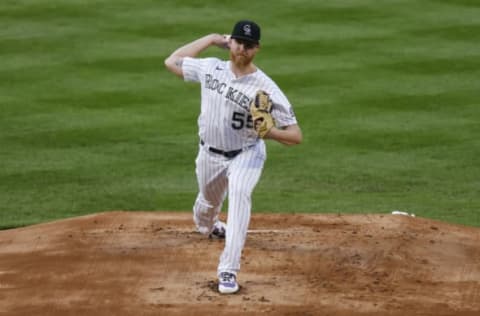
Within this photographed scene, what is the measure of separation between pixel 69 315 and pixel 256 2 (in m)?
13.1

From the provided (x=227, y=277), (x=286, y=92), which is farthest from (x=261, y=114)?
(x=286, y=92)

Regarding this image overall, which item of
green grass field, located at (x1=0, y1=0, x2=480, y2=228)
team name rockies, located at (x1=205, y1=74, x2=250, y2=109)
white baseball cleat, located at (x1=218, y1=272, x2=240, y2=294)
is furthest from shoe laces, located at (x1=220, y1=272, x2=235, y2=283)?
green grass field, located at (x1=0, y1=0, x2=480, y2=228)

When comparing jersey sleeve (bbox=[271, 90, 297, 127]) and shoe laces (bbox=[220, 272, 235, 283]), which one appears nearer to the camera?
shoe laces (bbox=[220, 272, 235, 283])

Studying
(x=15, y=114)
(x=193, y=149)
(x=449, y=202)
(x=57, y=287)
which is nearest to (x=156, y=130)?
(x=193, y=149)

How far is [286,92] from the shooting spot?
→ 600 inches

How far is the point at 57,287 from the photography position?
796cm

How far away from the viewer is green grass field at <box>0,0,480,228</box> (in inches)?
468

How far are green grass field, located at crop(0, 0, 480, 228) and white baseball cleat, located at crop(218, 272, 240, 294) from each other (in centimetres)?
355

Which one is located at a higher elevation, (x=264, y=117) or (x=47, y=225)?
(x=264, y=117)

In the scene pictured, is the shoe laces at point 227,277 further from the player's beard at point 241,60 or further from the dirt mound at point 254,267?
the player's beard at point 241,60

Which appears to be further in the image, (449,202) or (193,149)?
(193,149)

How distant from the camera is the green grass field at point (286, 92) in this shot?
11891 mm

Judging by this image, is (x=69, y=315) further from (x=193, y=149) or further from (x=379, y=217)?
(x=193, y=149)

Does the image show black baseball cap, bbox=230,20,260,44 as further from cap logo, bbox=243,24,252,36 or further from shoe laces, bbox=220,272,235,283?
shoe laces, bbox=220,272,235,283
